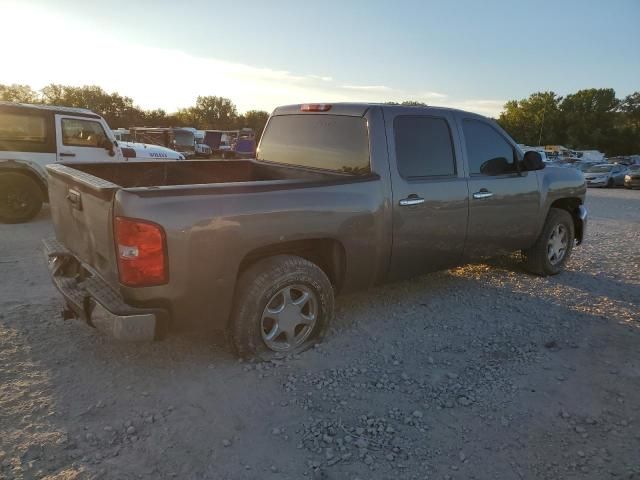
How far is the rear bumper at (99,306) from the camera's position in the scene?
2.72 metres

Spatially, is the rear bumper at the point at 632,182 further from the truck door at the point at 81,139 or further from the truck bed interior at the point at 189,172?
the truck bed interior at the point at 189,172

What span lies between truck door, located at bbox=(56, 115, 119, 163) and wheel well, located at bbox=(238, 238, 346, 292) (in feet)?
20.5

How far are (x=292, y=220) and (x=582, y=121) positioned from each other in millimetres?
75220

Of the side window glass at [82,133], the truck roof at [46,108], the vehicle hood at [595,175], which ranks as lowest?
the vehicle hood at [595,175]

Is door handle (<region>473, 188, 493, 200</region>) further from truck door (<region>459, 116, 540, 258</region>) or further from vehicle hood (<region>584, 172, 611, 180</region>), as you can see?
vehicle hood (<region>584, 172, 611, 180</region>)

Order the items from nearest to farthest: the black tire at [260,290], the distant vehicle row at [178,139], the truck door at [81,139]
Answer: the black tire at [260,290] < the truck door at [81,139] < the distant vehicle row at [178,139]

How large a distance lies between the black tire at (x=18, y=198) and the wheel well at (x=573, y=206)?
26.9ft

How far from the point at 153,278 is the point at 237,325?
2.41ft

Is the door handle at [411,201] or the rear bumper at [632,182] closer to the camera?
the door handle at [411,201]

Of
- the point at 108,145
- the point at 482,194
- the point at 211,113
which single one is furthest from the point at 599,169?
the point at 211,113

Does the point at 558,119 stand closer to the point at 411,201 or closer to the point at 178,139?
the point at 178,139

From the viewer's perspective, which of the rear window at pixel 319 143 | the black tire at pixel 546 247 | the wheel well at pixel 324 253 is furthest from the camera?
the black tire at pixel 546 247

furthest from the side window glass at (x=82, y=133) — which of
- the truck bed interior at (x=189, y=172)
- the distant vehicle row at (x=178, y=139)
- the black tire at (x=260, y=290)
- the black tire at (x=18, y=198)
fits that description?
the distant vehicle row at (x=178, y=139)

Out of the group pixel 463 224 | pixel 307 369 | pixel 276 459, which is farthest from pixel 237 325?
pixel 463 224
